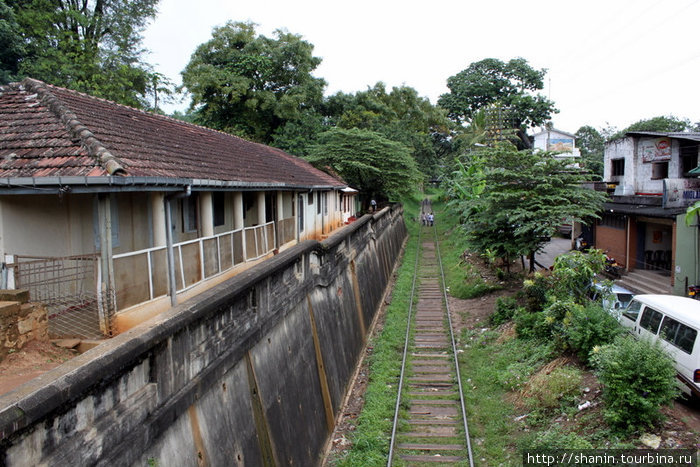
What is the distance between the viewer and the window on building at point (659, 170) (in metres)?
22.7

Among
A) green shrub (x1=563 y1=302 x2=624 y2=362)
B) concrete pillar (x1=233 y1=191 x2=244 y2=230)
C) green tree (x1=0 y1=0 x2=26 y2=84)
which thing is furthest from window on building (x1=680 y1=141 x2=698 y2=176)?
green tree (x1=0 y1=0 x2=26 y2=84)

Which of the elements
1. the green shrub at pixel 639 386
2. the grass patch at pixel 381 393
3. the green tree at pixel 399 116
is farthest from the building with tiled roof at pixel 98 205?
the green tree at pixel 399 116

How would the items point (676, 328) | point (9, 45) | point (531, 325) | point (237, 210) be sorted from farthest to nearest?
point (9, 45)
point (237, 210)
point (531, 325)
point (676, 328)

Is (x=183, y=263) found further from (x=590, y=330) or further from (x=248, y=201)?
(x=590, y=330)

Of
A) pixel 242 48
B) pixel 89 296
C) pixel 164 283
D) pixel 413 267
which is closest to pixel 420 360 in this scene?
pixel 164 283

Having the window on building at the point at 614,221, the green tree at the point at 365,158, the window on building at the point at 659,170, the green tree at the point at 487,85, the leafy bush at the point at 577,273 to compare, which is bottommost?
the leafy bush at the point at 577,273

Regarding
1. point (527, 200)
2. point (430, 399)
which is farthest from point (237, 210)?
point (527, 200)

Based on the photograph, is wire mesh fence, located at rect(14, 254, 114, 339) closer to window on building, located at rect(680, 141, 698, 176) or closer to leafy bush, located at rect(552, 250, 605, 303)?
leafy bush, located at rect(552, 250, 605, 303)

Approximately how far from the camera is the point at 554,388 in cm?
905

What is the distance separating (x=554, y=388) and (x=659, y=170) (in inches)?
737

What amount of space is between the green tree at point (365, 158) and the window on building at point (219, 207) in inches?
637

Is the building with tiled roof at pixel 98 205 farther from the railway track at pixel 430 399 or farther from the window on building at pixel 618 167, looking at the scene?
the window on building at pixel 618 167

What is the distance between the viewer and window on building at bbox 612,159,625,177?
25.6 metres

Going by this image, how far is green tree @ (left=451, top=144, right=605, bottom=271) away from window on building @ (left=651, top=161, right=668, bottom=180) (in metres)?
11.2
